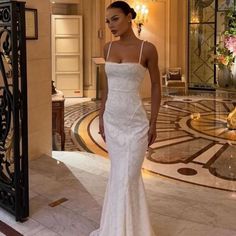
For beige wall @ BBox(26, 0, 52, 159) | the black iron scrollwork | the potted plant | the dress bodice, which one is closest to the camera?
the dress bodice

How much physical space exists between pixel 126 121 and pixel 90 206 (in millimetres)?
1136

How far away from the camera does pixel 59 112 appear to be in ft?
17.5

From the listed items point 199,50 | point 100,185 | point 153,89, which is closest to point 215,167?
point 100,185

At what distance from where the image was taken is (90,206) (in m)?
3.02

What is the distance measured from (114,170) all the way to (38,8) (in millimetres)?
2671

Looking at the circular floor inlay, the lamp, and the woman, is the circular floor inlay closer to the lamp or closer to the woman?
the woman

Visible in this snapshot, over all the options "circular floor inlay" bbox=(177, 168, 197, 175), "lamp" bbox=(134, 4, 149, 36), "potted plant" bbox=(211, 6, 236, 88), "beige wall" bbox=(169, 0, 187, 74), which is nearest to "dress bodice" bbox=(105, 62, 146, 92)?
"circular floor inlay" bbox=(177, 168, 197, 175)

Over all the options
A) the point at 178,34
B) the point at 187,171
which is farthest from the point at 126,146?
the point at 178,34

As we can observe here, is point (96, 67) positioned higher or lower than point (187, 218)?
higher

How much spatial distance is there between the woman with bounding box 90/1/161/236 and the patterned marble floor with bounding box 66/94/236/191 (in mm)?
2385

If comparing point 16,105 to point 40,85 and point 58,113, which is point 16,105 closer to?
point 40,85

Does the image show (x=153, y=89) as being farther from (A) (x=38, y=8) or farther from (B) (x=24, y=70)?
(A) (x=38, y=8)

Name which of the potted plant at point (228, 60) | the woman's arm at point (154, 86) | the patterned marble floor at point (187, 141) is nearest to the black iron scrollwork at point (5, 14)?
the woman's arm at point (154, 86)

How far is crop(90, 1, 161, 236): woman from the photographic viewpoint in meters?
2.08
